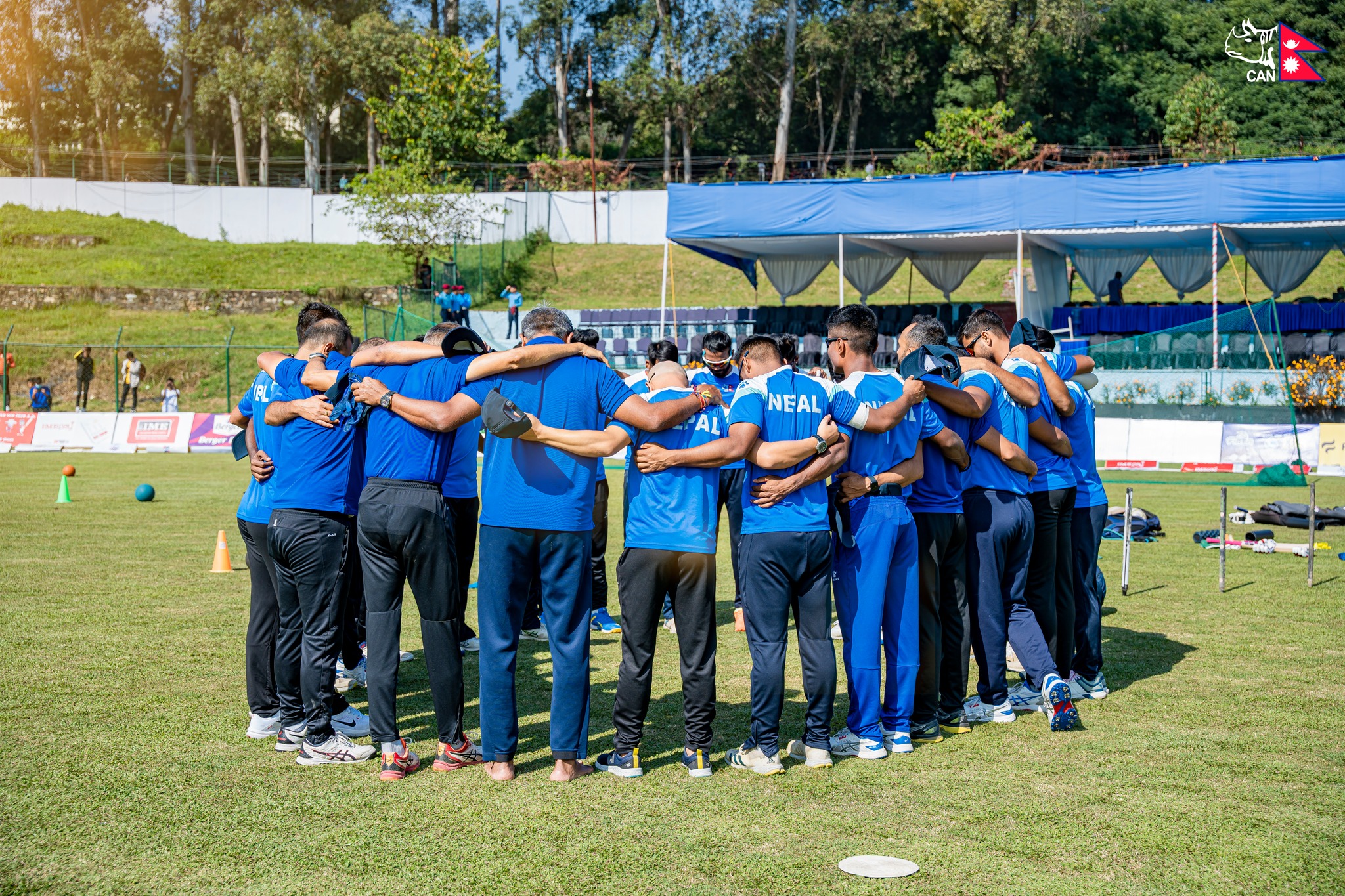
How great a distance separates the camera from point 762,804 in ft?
16.2

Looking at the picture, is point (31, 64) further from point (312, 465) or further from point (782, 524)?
point (782, 524)

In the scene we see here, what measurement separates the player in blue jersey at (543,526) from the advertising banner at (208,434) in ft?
76.7

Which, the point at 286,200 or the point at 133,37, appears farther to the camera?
the point at 133,37

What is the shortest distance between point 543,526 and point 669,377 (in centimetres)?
108

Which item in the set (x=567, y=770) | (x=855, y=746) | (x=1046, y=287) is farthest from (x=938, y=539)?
(x=1046, y=287)

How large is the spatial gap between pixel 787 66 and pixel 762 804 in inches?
2041

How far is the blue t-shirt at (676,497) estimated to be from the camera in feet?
17.6

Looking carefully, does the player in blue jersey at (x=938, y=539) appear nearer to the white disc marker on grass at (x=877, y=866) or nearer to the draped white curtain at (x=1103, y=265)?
the white disc marker on grass at (x=877, y=866)

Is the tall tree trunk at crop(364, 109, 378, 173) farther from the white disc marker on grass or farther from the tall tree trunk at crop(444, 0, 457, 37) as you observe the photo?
the white disc marker on grass

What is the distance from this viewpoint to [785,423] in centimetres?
545

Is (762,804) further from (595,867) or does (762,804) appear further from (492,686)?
(492,686)

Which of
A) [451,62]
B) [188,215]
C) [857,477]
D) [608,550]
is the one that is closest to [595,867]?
[857,477]

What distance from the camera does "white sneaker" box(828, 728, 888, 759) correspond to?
5648 millimetres

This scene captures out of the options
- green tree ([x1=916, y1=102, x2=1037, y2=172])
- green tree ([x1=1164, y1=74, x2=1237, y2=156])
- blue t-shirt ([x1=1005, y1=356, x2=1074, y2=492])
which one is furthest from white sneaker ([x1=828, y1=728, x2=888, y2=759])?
green tree ([x1=1164, y1=74, x2=1237, y2=156])
